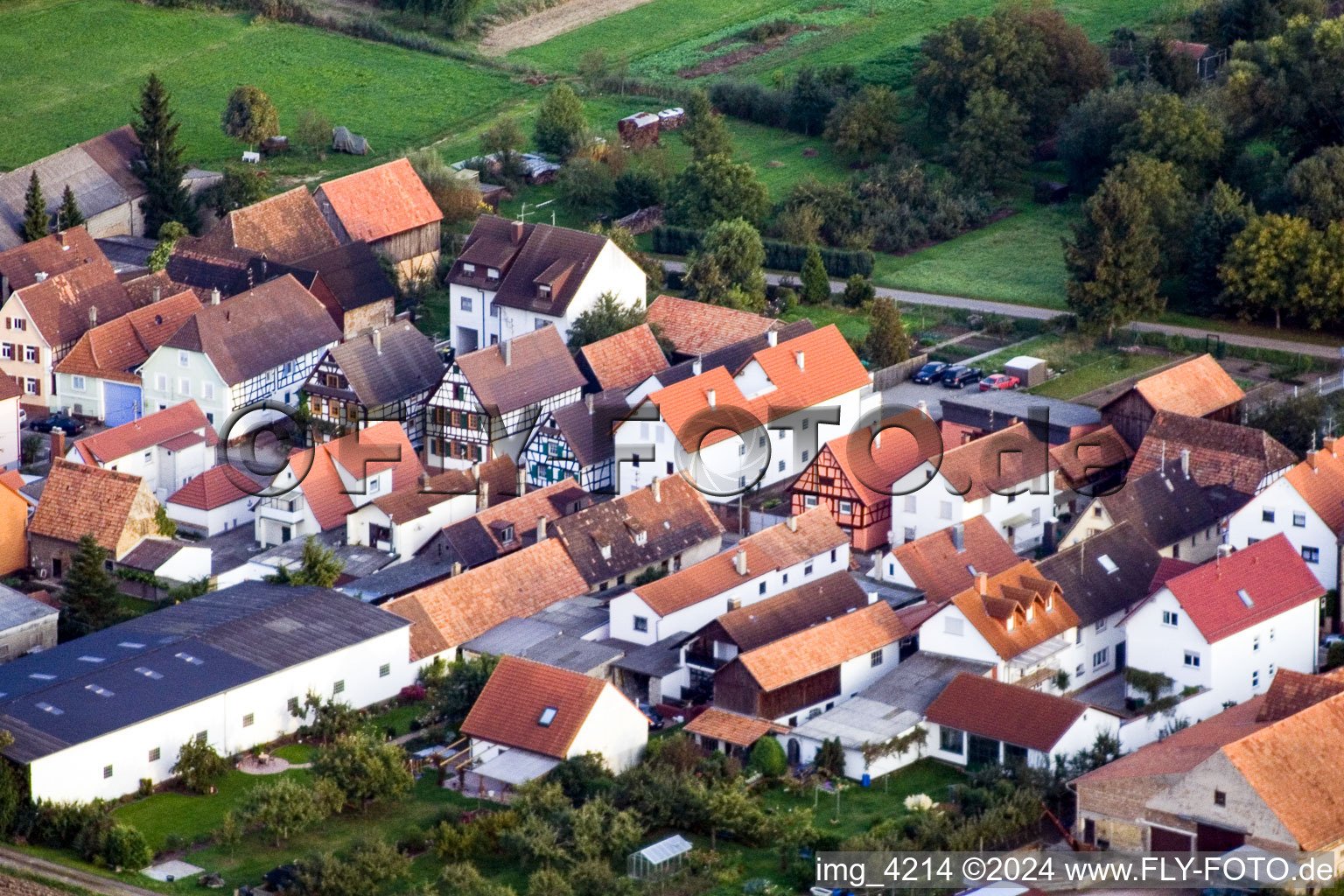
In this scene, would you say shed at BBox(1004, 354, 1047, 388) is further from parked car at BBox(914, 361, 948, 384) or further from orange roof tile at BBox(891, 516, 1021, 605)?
orange roof tile at BBox(891, 516, 1021, 605)

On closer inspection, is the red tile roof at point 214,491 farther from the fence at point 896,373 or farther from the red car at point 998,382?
the red car at point 998,382

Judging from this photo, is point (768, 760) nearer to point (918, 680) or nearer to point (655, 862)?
point (918, 680)

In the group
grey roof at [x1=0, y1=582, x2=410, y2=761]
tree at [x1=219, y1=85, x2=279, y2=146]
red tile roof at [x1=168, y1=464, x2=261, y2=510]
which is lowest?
red tile roof at [x1=168, y1=464, x2=261, y2=510]

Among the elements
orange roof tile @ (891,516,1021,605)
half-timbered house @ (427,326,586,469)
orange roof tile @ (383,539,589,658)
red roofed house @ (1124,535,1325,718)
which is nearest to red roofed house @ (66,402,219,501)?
half-timbered house @ (427,326,586,469)

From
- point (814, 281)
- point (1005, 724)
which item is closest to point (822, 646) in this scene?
point (1005, 724)

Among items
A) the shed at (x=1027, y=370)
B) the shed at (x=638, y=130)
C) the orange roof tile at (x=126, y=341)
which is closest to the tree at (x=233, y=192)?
the orange roof tile at (x=126, y=341)

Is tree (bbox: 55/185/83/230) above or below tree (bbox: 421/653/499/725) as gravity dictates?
above

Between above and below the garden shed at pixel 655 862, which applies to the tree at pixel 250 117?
above
